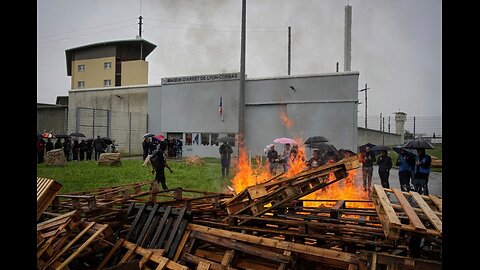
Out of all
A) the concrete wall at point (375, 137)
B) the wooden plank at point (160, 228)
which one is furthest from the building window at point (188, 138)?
the wooden plank at point (160, 228)

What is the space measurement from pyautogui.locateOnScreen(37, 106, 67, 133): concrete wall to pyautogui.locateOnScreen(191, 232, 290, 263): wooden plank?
586 inches

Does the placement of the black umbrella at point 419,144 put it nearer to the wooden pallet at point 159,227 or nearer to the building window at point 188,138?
the wooden pallet at point 159,227

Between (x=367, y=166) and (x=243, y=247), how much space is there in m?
7.15

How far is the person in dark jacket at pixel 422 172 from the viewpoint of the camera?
7715mm

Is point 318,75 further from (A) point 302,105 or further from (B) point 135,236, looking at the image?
(B) point 135,236

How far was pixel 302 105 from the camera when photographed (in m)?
15.1

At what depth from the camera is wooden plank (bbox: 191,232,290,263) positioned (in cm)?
409

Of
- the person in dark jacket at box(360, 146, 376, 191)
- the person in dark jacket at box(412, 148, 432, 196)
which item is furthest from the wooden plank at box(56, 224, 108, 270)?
the person in dark jacket at box(360, 146, 376, 191)

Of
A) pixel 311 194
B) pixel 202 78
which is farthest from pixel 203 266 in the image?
pixel 202 78

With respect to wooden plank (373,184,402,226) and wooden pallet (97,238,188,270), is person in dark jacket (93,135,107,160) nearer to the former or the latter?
wooden pallet (97,238,188,270)
